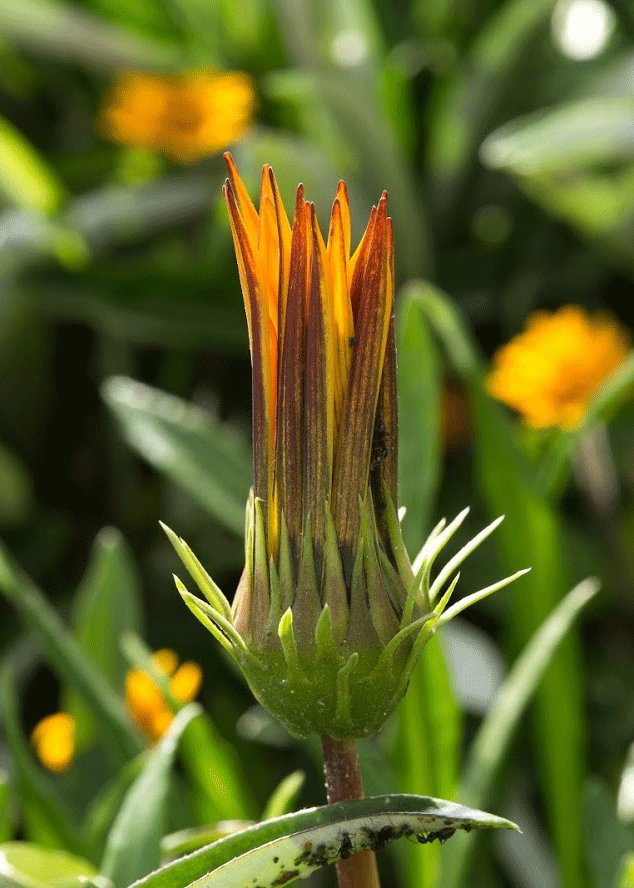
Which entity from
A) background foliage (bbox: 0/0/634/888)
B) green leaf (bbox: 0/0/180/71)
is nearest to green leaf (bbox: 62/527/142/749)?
background foliage (bbox: 0/0/634/888)

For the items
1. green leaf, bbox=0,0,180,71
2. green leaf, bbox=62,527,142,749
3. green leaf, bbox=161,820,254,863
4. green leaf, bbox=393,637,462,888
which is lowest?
green leaf, bbox=161,820,254,863

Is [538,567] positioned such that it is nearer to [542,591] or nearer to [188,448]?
[542,591]

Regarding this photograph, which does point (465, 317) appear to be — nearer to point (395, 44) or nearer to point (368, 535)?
point (395, 44)

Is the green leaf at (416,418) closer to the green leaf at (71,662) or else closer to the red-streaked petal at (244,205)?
the green leaf at (71,662)

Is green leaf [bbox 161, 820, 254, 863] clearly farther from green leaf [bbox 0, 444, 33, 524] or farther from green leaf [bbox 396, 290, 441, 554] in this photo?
green leaf [bbox 0, 444, 33, 524]

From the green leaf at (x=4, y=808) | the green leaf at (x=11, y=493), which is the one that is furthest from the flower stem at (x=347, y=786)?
the green leaf at (x=11, y=493)
